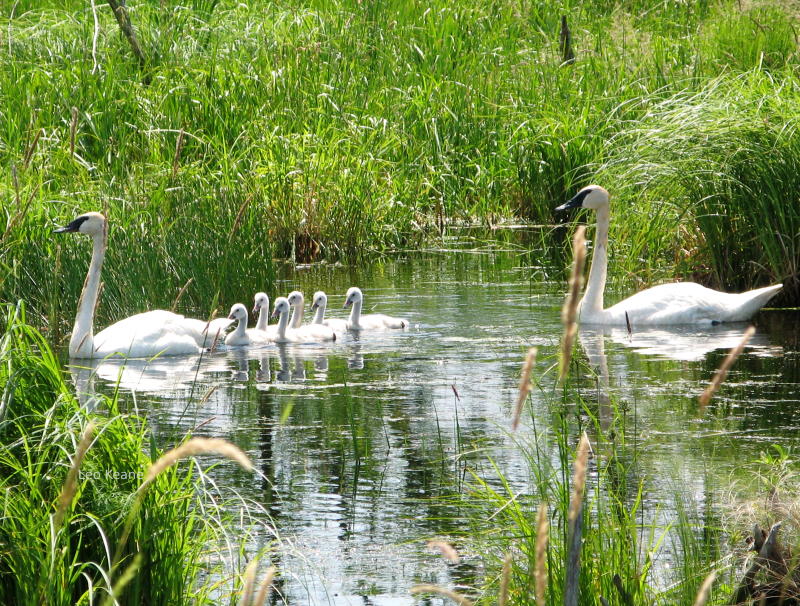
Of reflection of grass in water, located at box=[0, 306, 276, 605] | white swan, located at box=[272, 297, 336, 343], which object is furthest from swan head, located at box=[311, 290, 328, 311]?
reflection of grass in water, located at box=[0, 306, 276, 605]

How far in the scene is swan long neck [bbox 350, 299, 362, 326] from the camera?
10745 millimetres

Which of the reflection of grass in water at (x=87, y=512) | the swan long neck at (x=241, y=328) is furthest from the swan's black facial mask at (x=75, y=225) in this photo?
the reflection of grass in water at (x=87, y=512)

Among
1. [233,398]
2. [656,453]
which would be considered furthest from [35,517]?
[233,398]

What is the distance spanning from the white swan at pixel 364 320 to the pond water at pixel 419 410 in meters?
0.14

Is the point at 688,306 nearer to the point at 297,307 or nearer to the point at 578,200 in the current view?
the point at 578,200

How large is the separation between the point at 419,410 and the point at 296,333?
2985 mm

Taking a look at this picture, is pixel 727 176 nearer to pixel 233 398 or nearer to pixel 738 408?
pixel 738 408

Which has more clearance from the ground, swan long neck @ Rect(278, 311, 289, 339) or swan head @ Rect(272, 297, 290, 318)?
swan head @ Rect(272, 297, 290, 318)

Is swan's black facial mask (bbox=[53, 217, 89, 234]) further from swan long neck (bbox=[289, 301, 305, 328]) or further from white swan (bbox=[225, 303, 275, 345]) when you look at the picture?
swan long neck (bbox=[289, 301, 305, 328])

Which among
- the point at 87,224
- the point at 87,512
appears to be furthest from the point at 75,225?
the point at 87,512

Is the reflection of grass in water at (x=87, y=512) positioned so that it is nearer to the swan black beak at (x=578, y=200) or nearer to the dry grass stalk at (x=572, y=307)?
the dry grass stalk at (x=572, y=307)

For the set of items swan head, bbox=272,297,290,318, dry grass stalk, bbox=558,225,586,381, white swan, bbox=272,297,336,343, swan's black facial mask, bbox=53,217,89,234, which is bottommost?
white swan, bbox=272,297,336,343

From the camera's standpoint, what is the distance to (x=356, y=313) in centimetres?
1085

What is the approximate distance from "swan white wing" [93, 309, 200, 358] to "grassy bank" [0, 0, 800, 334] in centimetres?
57
